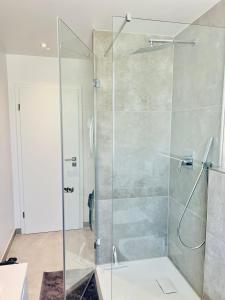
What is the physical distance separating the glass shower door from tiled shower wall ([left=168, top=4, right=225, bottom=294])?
0.86m

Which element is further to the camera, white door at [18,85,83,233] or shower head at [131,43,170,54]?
white door at [18,85,83,233]

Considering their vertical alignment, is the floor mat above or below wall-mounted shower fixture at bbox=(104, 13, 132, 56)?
below

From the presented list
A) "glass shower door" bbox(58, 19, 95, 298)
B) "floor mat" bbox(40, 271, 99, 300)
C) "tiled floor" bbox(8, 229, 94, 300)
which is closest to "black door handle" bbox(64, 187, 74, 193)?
"glass shower door" bbox(58, 19, 95, 298)

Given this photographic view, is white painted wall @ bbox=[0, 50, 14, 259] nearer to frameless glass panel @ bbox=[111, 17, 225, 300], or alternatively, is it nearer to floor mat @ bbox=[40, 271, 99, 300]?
floor mat @ bbox=[40, 271, 99, 300]

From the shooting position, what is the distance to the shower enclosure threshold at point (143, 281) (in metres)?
2.00

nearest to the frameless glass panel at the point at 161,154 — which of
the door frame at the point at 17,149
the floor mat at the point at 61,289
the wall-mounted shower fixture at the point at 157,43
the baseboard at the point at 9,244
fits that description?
the wall-mounted shower fixture at the point at 157,43

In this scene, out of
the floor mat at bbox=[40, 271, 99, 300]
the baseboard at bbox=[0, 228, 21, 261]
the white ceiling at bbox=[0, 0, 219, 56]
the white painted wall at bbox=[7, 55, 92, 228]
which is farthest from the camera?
the white painted wall at bbox=[7, 55, 92, 228]

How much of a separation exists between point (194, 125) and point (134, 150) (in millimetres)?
644

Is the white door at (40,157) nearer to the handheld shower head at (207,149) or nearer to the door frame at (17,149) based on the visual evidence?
the door frame at (17,149)

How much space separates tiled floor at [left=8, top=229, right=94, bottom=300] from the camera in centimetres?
216

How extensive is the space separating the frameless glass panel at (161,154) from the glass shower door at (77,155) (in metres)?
0.26

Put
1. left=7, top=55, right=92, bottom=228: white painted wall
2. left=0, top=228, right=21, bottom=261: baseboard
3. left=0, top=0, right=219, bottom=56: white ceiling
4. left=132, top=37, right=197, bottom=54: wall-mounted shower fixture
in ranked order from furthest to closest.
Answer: left=7, top=55, right=92, bottom=228: white painted wall < left=0, top=228, right=21, bottom=261: baseboard < left=132, top=37, right=197, bottom=54: wall-mounted shower fixture < left=0, top=0, right=219, bottom=56: white ceiling

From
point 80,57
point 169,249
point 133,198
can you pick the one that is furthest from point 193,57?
point 169,249

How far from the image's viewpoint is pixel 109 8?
191 cm
